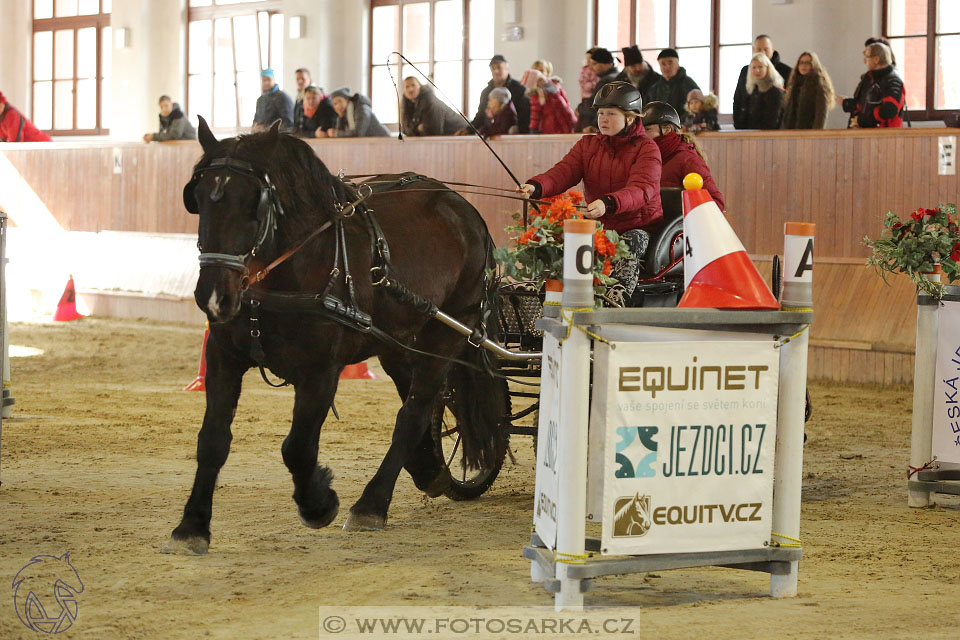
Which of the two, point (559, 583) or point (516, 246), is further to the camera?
point (516, 246)

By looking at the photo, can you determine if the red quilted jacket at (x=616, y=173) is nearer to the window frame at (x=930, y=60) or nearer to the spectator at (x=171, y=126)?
the window frame at (x=930, y=60)

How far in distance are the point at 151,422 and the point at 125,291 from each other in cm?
828

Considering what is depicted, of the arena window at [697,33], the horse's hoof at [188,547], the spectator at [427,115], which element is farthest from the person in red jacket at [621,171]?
the arena window at [697,33]

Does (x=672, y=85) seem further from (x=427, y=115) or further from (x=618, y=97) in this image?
(x=618, y=97)

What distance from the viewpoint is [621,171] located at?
238 inches

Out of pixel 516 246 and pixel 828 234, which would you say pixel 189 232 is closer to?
pixel 828 234

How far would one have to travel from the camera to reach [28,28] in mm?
24062

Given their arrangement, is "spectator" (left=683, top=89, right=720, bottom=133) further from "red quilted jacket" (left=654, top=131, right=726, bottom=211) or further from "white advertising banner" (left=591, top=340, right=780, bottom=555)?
"white advertising banner" (left=591, top=340, right=780, bottom=555)

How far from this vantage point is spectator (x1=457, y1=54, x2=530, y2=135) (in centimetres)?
1397

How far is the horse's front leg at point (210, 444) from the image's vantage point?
486 centimetres

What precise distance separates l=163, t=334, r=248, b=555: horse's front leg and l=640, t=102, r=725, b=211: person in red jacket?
298 centimetres

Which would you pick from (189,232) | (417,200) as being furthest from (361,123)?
(417,200)

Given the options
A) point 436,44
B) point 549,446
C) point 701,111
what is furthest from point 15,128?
point 549,446

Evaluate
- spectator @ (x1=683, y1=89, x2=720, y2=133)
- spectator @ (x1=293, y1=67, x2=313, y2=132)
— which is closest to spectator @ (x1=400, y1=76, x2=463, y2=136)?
spectator @ (x1=293, y1=67, x2=313, y2=132)
